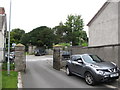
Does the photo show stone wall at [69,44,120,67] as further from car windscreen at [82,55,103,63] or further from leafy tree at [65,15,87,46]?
leafy tree at [65,15,87,46]

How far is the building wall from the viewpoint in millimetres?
15859

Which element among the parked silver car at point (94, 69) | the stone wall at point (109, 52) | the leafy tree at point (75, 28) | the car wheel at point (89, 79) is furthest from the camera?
the leafy tree at point (75, 28)

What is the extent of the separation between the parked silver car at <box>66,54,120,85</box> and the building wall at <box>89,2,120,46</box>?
306 inches

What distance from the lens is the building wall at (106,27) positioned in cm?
1586

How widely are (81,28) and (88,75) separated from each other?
51.8 meters

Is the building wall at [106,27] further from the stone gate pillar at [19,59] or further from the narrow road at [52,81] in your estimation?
the stone gate pillar at [19,59]

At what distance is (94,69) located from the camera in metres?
7.54

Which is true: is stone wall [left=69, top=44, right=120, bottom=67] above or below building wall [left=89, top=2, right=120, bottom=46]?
below

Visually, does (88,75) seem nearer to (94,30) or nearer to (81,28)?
(94,30)

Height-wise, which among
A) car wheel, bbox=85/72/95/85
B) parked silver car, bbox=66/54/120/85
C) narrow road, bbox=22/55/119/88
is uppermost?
parked silver car, bbox=66/54/120/85

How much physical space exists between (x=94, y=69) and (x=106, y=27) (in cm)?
1072

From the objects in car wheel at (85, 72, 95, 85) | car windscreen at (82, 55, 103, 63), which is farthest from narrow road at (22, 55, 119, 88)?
car windscreen at (82, 55, 103, 63)

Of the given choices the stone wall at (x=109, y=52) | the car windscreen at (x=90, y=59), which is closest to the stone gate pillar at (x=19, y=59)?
the car windscreen at (x=90, y=59)

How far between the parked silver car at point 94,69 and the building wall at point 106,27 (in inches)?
306
